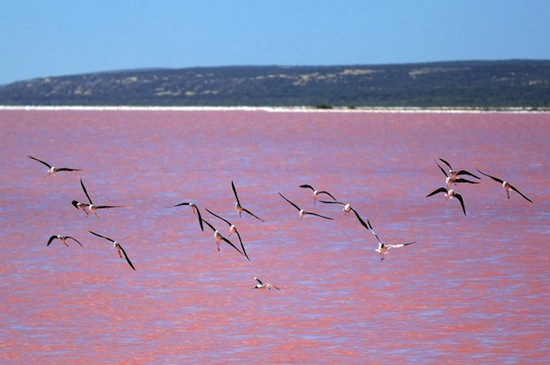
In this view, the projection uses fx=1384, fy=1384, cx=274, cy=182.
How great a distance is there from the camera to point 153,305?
2142 cm

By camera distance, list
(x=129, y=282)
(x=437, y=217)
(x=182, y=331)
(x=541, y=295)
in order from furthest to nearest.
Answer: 1. (x=437, y=217)
2. (x=129, y=282)
3. (x=541, y=295)
4. (x=182, y=331)

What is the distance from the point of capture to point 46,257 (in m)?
27.0

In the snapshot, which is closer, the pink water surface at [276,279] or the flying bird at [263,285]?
the pink water surface at [276,279]

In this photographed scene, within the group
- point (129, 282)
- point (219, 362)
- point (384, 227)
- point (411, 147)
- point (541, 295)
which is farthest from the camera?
point (411, 147)

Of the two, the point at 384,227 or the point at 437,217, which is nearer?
the point at 384,227

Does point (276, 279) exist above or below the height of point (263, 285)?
below

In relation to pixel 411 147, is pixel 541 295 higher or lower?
higher

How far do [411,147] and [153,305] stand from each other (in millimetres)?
69355

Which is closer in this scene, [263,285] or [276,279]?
[263,285]

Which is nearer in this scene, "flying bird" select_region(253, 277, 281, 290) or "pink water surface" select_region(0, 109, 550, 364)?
"pink water surface" select_region(0, 109, 550, 364)

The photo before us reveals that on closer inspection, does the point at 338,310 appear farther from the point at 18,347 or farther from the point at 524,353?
the point at 18,347

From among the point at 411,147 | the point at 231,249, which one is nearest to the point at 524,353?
the point at 231,249

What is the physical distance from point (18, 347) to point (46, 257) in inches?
341

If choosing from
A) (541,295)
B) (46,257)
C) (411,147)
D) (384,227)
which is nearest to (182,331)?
(541,295)
